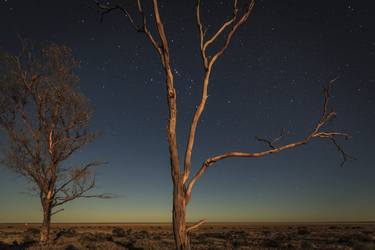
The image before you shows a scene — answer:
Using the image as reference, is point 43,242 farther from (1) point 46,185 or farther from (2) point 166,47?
(2) point 166,47

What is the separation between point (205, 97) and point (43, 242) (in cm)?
1314

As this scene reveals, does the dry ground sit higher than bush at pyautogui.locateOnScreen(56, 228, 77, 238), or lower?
lower

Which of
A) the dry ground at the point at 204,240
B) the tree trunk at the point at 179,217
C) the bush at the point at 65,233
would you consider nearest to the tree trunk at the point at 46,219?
the dry ground at the point at 204,240

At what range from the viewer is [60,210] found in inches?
664

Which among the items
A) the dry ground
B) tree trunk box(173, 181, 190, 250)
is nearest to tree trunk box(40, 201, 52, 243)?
the dry ground

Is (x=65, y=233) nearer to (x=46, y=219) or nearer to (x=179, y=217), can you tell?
(x=46, y=219)

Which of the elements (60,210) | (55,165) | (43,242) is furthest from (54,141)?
(43,242)

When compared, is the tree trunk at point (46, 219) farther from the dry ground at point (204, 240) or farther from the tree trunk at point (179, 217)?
the tree trunk at point (179, 217)

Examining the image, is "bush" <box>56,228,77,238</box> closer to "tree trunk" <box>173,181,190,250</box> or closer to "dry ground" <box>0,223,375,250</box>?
"dry ground" <box>0,223,375,250</box>

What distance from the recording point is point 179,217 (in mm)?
5977

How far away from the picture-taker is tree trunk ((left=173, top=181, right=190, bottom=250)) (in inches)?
234

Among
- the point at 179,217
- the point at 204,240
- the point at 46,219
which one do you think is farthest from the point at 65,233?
the point at 179,217

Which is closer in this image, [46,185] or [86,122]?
[46,185]

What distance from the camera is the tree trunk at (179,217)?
234 inches
